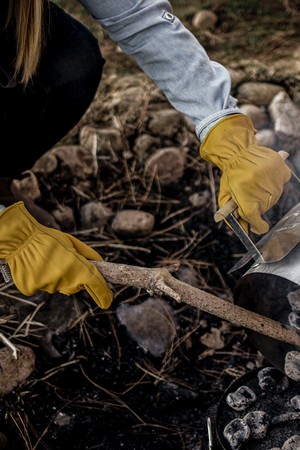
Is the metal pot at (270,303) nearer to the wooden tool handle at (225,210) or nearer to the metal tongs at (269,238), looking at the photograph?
the metal tongs at (269,238)

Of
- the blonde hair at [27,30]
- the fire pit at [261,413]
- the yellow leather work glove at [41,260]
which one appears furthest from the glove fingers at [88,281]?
the blonde hair at [27,30]

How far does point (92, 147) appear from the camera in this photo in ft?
7.79

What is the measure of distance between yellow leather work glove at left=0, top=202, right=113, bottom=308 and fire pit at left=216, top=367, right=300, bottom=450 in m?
0.41

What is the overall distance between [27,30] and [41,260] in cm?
56

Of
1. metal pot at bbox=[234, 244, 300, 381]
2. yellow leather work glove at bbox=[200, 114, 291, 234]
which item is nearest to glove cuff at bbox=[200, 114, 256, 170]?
yellow leather work glove at bbox=[200, 114, 291, 234]

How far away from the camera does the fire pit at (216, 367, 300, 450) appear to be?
4.62ft

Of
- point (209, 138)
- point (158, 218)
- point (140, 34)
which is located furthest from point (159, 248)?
point (140, 34)

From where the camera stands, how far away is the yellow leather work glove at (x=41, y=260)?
4.45 feet

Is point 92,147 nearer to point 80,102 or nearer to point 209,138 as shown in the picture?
point 80,102

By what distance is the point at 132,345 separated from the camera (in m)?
1.83

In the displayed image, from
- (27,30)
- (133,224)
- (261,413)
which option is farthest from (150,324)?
(27,30)

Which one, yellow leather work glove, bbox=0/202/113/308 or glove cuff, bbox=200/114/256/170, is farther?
glove cuff, bbox=200/114/256/170

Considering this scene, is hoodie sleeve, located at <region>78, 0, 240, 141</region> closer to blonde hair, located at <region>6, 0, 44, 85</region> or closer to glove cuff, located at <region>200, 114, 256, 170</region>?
glove cuff, located at <region>200, 114, 256, 170</region>

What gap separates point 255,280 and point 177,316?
0.40m
